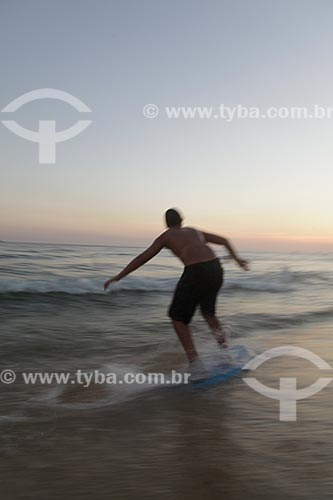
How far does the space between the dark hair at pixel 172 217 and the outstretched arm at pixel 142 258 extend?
0.18 metres

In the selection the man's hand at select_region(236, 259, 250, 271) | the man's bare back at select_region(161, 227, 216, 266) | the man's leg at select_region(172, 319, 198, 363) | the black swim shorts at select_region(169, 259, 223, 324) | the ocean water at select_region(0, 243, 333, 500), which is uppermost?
the man's bare back at select_region(161, 227, 216, 266)

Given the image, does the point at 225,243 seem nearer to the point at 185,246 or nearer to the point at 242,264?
the point at 242,264

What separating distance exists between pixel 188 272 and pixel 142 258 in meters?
0.48

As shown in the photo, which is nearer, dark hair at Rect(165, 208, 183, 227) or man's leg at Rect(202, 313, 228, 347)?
dark hair at Rect(165, 208, 183, 227)

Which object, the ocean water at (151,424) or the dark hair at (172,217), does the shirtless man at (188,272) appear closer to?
the dark hair at (172,217)

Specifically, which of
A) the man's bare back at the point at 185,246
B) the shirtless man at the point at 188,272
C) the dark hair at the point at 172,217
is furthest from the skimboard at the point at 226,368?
the dark hair at the point at 172,217

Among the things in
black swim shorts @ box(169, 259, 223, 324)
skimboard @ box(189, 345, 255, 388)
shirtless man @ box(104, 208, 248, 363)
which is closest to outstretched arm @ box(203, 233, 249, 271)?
shirtless man @ box(104, 208, 248, 363)

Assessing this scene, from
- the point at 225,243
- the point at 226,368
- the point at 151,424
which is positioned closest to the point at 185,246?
the point at 225,243

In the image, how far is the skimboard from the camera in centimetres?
450

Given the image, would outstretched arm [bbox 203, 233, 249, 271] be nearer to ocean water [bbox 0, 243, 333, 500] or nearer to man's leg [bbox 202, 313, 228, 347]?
man's leg [bbox 202, 313, 228, 347]

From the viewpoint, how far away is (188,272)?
4770 mm

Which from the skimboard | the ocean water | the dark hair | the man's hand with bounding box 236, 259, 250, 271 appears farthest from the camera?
the man's hand with bounding box 236, 259, 250, 271

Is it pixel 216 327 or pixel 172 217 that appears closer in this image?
pixel 172 217

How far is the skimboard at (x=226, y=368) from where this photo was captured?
14.8ft
